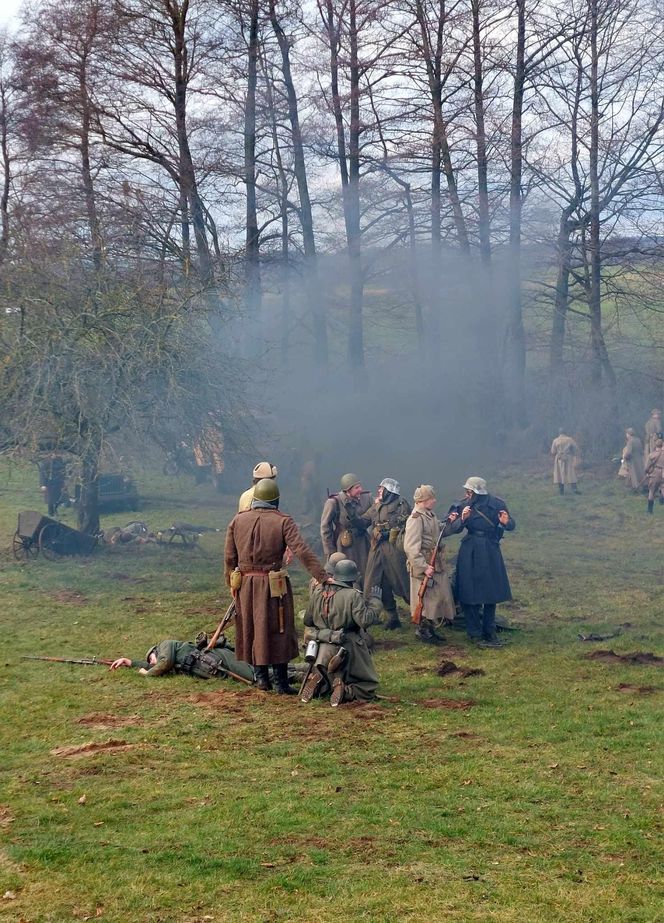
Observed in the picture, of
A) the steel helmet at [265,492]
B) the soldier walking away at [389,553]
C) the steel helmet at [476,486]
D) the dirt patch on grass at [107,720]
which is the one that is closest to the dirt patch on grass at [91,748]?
the dirt patch on grass at [107,720]

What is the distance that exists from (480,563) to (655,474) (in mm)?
11296

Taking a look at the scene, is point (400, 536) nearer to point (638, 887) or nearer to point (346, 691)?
point (346, 691)

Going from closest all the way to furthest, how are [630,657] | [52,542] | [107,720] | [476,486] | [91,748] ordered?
[91,748], [107,720], [630,657], [476,486], [52,542]

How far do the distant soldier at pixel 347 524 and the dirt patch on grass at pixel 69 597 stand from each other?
3.42 metres

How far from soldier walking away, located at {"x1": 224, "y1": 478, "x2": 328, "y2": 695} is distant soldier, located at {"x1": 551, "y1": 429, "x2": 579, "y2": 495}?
15480mm

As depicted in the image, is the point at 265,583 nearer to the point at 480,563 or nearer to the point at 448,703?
the point at 448,703

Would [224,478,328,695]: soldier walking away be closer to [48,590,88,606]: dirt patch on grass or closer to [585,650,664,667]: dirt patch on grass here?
[585,650,664,667]: dirt patch on grass

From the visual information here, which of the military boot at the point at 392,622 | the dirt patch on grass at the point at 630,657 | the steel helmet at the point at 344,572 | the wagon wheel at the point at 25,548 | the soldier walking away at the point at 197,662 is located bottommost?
the dirt patch on grass at the point at 630,657

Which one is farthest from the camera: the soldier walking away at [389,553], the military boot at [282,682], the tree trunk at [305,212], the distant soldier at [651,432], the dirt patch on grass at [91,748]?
the tree trunk at [305,212]

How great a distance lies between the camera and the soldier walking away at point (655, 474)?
21719 mm

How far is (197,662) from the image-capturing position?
10172mm

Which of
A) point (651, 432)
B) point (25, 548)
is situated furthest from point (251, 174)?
point (25, 548)

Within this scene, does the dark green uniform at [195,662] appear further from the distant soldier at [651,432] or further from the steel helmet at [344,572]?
the distant soldier at [651,432]

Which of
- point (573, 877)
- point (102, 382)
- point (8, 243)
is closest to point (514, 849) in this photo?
point (573, 877)
